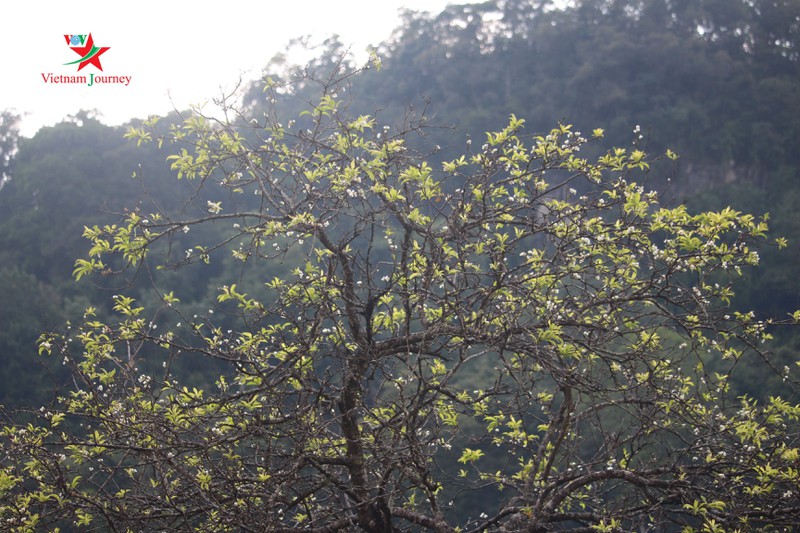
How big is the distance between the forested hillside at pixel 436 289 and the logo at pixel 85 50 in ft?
5.14

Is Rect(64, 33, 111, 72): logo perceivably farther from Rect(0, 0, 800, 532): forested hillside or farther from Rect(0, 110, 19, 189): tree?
Rect(0, 110, 19, 189): tree

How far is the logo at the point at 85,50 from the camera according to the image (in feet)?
35.3

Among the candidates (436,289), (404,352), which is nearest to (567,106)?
(436,289)

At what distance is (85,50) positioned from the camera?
10.9m

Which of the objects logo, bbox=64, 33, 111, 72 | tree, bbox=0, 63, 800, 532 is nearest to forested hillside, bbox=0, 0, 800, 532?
tree, bbox=0, 63, 800, 532

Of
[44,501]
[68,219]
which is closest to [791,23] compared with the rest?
[68,219]

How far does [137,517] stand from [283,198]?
202 cm

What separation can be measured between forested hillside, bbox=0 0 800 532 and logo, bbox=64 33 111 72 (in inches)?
61.6

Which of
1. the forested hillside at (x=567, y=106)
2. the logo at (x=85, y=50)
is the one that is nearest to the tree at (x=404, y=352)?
the logo at (x=85, y=50)

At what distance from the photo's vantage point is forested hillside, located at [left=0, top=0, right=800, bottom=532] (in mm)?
4391

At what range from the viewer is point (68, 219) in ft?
76.1

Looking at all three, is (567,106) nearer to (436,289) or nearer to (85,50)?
(436,289)

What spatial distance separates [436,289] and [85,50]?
5.94 m

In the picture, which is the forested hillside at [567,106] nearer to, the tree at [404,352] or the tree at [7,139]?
the tree at [7,139]
